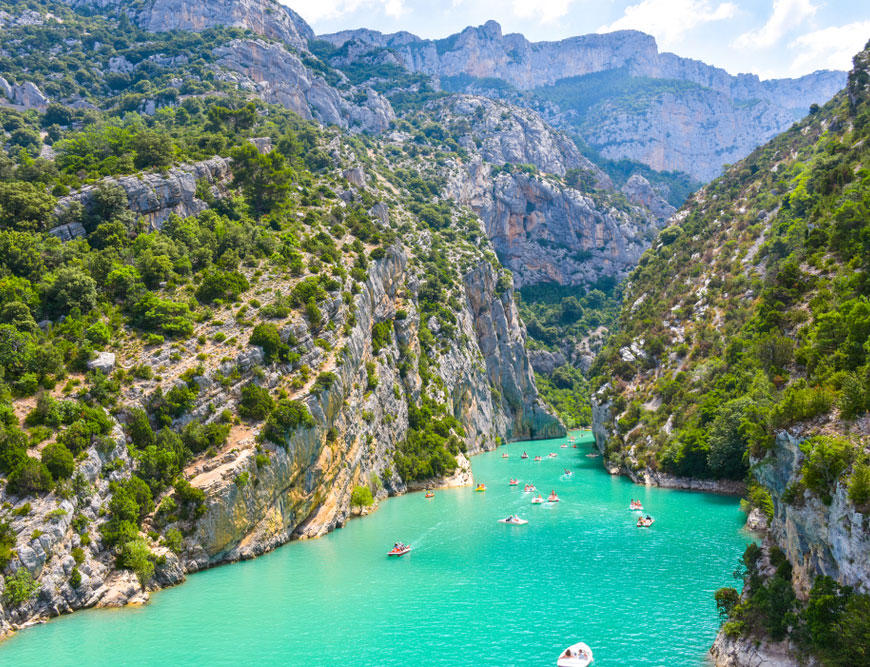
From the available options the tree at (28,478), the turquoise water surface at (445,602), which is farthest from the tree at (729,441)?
the tree at (28,478)

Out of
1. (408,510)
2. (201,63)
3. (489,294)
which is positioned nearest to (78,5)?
(201,63)

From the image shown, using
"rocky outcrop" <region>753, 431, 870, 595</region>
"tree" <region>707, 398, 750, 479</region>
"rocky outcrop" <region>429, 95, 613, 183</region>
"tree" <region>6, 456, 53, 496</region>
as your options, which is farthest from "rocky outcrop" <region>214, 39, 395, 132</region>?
"rocky outcrop" <region>753, 431, 870, 595</region>

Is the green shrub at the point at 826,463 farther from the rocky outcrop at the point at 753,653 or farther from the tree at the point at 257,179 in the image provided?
the tree at the point at 257,179

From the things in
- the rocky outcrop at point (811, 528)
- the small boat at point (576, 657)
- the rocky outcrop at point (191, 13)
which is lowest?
the small boat at point (576, 657)

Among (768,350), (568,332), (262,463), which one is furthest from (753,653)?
(568,332)

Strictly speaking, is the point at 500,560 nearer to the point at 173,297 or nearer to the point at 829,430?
the point at 829,430
